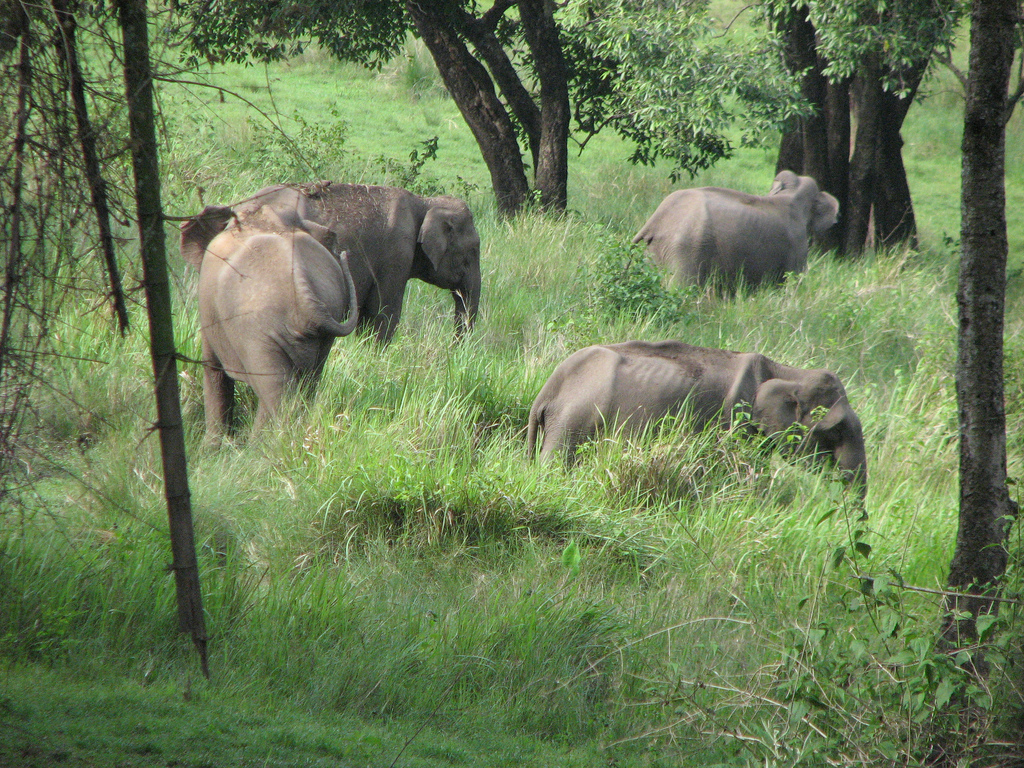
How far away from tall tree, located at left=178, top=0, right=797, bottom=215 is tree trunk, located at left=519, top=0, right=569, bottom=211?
0.02 metres

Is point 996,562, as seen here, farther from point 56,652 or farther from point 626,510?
point 56,652

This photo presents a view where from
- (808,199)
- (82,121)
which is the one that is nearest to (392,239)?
(82,121)

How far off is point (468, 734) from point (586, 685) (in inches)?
29.3

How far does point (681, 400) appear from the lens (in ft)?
23.1

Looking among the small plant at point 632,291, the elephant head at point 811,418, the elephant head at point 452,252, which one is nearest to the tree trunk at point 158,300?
the elephant head at point 811,418

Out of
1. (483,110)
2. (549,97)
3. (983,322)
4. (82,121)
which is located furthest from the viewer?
(483,110)

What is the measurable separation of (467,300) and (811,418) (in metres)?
3.94

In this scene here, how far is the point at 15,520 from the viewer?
16.3 ft

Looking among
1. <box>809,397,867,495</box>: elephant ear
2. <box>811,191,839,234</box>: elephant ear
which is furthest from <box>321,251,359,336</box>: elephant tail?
<box>811,191,839,234</box>: elephant ear

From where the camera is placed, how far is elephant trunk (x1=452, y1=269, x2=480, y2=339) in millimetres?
9734

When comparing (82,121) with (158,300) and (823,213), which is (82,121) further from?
(823,213)

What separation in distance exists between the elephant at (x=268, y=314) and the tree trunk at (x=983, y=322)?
3966 mm

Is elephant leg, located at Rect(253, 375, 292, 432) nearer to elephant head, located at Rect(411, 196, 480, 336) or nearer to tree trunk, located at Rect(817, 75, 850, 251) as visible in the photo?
elephant head, located at Rect(411, 196, 480, 336)

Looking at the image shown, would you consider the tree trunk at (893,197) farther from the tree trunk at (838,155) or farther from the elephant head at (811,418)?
the elephant head at (811,418)
